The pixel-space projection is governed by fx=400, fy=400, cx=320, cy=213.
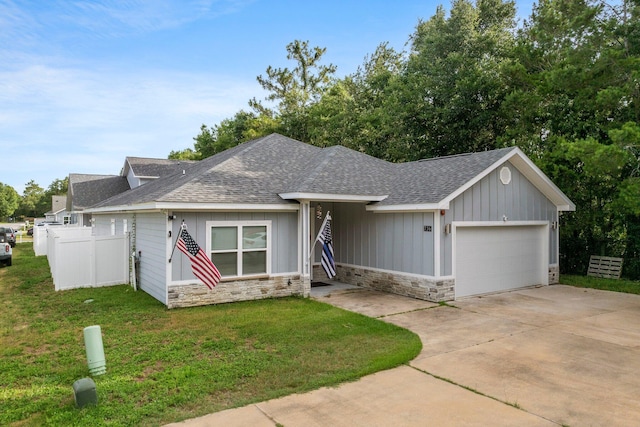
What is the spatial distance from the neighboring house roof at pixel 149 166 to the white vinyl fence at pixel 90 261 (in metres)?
14.3

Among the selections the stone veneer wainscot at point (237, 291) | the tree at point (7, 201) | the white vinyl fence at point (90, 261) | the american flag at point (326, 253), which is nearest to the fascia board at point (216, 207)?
the american flag at point (326, 253)

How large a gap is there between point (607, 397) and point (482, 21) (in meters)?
26.3

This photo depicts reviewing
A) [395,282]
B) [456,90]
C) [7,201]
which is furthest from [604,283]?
[7,201]

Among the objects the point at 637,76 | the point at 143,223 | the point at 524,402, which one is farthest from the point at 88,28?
the point at 637,76

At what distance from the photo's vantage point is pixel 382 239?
1180cm

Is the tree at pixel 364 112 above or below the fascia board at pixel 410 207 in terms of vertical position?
above

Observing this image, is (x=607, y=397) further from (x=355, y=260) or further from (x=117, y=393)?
(x=355, y=260)

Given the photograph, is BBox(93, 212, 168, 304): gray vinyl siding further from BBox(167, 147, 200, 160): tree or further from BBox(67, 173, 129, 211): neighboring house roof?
BBox(167, 147, 200, 160): tree

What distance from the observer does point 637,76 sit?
36.6ft

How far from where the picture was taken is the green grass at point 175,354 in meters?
4.59

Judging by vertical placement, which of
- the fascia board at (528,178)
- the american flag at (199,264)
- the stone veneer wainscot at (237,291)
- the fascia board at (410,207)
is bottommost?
the stone veneer wainscot at (237,291)

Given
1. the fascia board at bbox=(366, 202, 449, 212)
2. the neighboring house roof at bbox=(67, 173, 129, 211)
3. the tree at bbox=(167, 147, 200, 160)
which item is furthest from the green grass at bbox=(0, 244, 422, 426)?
the tree at bbox=(167, 147, 200, 160)

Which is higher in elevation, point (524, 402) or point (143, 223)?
point (143, 223)

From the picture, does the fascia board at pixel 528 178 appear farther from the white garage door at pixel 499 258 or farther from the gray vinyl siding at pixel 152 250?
the gray vinyl siding at pixel 152 250
